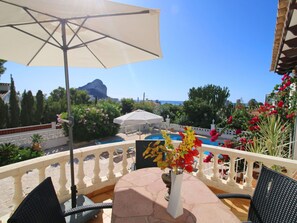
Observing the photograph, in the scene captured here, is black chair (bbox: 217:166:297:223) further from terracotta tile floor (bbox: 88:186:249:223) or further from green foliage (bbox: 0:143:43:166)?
green foliage (bbox: 0:143:43:166)

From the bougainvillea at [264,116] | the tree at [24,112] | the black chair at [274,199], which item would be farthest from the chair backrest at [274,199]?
the tree at [24,112]

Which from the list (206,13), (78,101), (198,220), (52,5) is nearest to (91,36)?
(52,5)

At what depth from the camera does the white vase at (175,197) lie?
1096mm

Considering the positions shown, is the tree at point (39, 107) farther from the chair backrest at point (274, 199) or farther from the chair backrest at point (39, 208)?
the chair backrest at point (274, 199)

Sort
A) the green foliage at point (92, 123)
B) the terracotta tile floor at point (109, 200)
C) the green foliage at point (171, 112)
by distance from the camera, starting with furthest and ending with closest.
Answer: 1. the green foliage at point (171, 112)
2. the green foliage at point (92, 123)
3. the terracotta tile floor at point (109, 200)

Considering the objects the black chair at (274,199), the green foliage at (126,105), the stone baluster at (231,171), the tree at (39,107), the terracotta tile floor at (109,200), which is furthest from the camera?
the green foliage at (126,105)

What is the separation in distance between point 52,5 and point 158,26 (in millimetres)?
761

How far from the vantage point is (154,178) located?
1.73m

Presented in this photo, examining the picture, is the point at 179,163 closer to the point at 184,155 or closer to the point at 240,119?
the point at 184,155

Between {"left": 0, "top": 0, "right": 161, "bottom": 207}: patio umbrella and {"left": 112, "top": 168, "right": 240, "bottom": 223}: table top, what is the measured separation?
85 cm

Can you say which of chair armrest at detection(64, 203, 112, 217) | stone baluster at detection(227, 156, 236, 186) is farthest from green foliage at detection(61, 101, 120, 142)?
chair armrest at detection(64, 203, 112, 217)

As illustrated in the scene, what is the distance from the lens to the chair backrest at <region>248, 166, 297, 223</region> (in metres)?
1.18

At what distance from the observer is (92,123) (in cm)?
1187

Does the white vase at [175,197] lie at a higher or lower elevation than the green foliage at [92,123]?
higher
